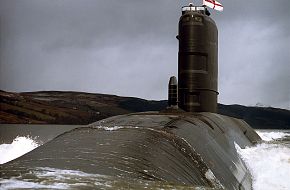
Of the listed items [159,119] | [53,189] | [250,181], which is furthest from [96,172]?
[250,181]

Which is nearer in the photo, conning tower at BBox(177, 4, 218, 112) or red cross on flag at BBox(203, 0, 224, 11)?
conning tower at BBox(177, 4, 218, 112)

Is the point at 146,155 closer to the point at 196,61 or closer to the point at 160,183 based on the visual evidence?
the point at 160,183

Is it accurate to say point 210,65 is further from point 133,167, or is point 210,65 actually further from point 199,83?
point 133,167

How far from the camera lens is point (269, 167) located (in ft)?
33.1

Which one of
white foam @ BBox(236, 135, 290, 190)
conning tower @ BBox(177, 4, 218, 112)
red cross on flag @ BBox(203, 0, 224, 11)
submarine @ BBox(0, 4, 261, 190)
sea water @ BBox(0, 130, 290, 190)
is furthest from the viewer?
red cross on flag @ BBox(203, 0, 224, 11)

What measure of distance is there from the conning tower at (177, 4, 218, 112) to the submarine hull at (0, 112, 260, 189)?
5360 mm

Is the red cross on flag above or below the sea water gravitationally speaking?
above

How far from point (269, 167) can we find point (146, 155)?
5.40 m

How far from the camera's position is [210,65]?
1478 centimetres

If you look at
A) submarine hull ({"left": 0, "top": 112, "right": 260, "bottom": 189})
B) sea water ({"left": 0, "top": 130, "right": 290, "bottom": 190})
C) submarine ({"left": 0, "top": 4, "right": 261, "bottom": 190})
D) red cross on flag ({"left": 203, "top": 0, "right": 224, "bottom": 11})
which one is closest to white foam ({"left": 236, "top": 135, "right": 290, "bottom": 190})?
sea water ({"left": 0, "top": 130, "right": 290, "bottom": 190})

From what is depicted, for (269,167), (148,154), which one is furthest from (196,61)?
(148,154)

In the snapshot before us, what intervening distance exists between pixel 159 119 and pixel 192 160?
2154mm

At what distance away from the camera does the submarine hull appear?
4.97 metres

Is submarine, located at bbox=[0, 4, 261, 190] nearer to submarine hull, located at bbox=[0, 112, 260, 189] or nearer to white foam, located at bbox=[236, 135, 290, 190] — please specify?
submarine hull, located at bbox=[0, 112, 260, 189]
